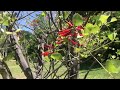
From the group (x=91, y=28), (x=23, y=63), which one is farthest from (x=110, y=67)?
(x=23, y=63)

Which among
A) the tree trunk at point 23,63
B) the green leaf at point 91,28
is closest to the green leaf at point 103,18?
the green leaf at point 91,28

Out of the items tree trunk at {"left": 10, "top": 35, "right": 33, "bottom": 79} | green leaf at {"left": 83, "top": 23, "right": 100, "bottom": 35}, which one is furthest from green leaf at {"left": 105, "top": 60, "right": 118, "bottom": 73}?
tree trunk at {"left": 10, "top": 35, "right": 33, "bottom": 79}

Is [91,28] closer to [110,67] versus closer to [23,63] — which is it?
[110,67]

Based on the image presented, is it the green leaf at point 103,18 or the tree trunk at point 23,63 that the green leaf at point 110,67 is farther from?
the tree trunk at point 23,63

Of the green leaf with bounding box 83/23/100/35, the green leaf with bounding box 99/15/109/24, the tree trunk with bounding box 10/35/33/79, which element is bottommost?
the tree trunk with bounding box 10/35/33/79

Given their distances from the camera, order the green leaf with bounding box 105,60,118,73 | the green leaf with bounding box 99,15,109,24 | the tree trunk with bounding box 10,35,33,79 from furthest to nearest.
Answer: the tree trunk with bounding box 10,35,33,79 < the green leaf with bounding box 99,15,109,24 < the green leaf with bounding box 105,60,118,73

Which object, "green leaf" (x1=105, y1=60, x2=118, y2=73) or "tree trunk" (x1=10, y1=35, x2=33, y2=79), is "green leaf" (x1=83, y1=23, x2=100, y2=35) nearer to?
"green leaf" (x1=105, y1=60, x2=118, y2=73)

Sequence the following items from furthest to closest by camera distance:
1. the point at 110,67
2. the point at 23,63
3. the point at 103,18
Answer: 1. the point at 23,63
2. the point at 103,18
3. the point at 110,67
